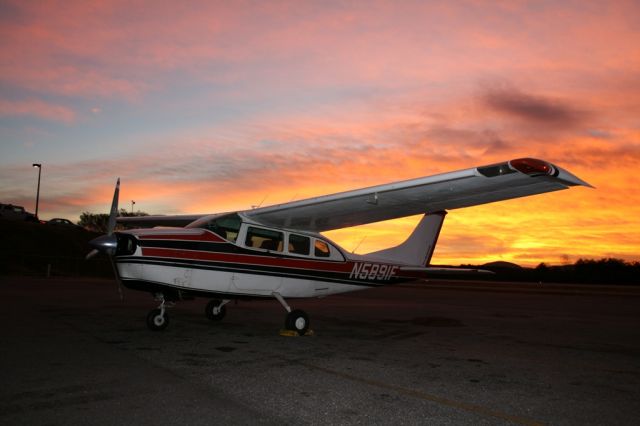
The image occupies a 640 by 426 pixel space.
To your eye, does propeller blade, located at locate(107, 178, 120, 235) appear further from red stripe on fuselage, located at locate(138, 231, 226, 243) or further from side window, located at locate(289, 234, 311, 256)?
side window, located at locate(289, 234, 311, 256)

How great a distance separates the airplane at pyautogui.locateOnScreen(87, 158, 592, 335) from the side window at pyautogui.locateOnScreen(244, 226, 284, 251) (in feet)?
0.07

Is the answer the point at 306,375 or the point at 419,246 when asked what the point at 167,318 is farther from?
the point at 419,246

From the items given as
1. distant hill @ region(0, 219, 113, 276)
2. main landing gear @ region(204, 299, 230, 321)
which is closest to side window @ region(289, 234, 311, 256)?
main landing gear @ region(204, 299, 230, 321)

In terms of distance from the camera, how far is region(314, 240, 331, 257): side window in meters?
10.8

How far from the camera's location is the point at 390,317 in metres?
13.4

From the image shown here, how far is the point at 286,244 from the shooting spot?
1028cm

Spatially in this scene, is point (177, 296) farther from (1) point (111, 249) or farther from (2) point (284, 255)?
(2) point (284, 255)

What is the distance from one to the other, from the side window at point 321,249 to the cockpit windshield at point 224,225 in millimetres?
1964

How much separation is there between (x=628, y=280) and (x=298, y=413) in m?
69.3

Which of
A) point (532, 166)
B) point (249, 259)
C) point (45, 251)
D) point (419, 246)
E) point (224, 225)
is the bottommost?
point (45, 251)

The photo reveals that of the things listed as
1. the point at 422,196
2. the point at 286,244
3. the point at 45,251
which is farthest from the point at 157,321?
the point at 45,251

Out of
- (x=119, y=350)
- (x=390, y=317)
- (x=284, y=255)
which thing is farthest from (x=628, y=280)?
(x=119, y=350)

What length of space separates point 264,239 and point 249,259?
606mm

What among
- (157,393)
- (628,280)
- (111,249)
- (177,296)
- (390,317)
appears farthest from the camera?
(628,280)
